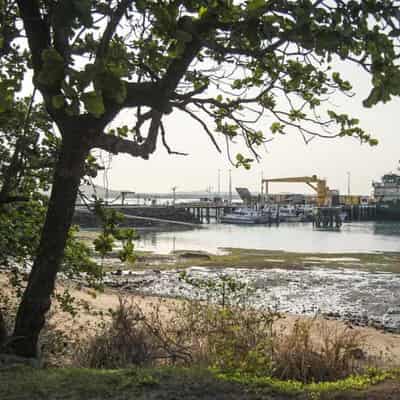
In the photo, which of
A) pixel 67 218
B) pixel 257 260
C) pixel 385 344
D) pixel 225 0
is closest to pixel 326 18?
pixel 225 0

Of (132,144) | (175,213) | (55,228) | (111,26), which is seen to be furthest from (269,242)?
(111,26)

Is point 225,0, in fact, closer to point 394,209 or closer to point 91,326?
point 91,326

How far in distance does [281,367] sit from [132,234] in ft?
6.74

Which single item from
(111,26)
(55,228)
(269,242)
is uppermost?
(111,26)

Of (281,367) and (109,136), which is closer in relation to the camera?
(109,136)

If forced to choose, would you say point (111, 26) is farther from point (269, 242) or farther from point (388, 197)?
point (388, 197)

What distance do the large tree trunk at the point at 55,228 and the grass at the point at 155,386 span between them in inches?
21.3

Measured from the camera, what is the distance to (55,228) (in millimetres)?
4105

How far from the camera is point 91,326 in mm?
7703

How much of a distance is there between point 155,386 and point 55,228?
1413mm

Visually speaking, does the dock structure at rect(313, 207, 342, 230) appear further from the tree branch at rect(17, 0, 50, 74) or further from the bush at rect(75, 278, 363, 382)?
the tree branch at rect(17, 0, 50, 74)

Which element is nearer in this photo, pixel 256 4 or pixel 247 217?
pixel 256 4

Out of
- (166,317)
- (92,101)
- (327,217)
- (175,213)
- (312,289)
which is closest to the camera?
(92,101)

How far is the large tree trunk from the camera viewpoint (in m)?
4.05
